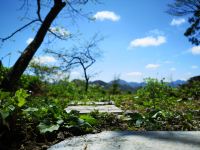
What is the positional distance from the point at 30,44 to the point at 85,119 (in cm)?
431

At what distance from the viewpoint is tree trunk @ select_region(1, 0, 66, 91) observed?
6406 millimetres

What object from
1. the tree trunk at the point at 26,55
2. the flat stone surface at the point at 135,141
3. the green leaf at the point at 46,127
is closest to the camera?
the flat stone surface at the point at 135,141

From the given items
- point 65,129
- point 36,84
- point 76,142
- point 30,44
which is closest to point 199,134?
point 76,142

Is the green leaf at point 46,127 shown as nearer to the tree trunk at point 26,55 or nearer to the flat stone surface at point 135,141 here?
the flat stone surface at point 135,141

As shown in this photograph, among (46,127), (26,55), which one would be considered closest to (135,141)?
(46,127)

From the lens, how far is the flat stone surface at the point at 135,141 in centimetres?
187

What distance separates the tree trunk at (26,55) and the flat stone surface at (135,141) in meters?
4.50

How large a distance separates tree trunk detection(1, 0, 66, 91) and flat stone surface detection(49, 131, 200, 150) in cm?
450

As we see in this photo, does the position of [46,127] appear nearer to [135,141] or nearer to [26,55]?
[135,141]

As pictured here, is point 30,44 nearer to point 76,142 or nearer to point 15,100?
point 15,100

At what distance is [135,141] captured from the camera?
6.57 feet

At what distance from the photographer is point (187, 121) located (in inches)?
132

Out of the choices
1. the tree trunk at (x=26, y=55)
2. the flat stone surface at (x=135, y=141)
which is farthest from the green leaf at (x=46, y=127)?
the tree trunk at (x=26, y=55)

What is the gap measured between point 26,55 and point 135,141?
500cm
